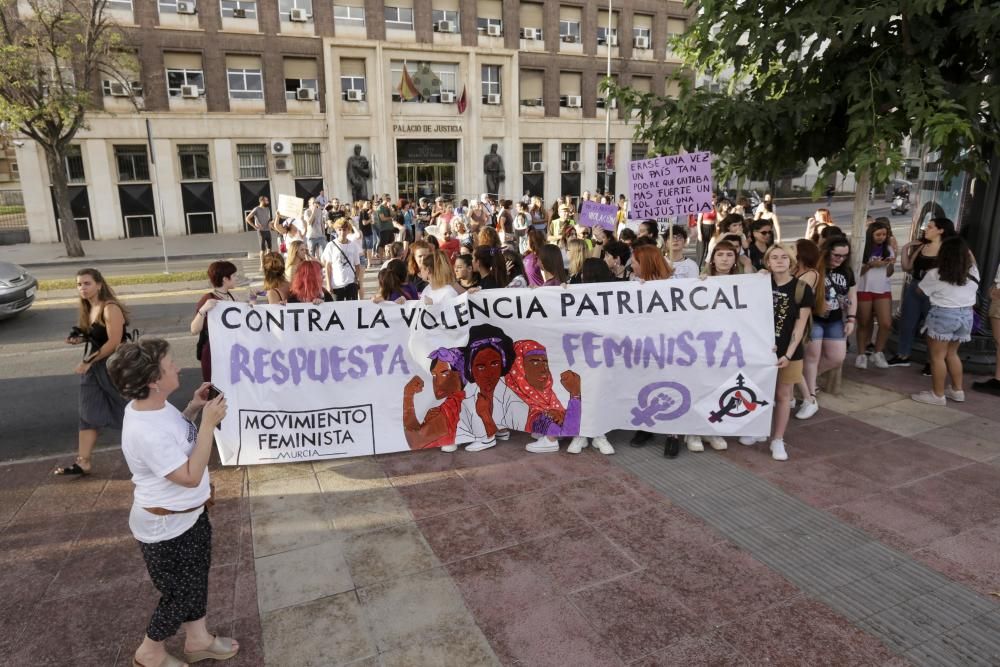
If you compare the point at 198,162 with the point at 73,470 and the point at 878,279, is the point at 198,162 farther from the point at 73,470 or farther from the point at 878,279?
the point at 878,279

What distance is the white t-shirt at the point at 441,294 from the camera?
5766 millimetres

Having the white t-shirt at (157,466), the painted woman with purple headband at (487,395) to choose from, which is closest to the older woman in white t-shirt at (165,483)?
the white t-shirt at (157,466)

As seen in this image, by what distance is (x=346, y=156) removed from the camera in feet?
106

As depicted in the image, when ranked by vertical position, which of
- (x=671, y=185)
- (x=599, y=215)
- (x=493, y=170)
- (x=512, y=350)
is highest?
(x=493, y=170)

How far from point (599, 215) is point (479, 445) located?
5.67 m

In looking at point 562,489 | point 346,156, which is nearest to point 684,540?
point 562,489

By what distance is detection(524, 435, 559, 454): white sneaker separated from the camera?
5.74 meters

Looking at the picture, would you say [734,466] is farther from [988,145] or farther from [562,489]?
[988,145]

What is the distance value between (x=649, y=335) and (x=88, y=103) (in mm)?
20669

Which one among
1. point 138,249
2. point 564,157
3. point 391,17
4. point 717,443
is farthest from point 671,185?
point 564,157

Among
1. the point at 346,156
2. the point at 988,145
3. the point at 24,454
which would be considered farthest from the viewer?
the point at 346,156

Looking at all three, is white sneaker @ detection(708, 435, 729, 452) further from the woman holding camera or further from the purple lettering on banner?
the purple lettering on banner

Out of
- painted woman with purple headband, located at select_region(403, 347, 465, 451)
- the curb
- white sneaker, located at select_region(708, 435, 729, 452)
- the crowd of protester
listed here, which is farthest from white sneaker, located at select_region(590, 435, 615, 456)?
the curb

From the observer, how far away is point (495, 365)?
5.76 metres
